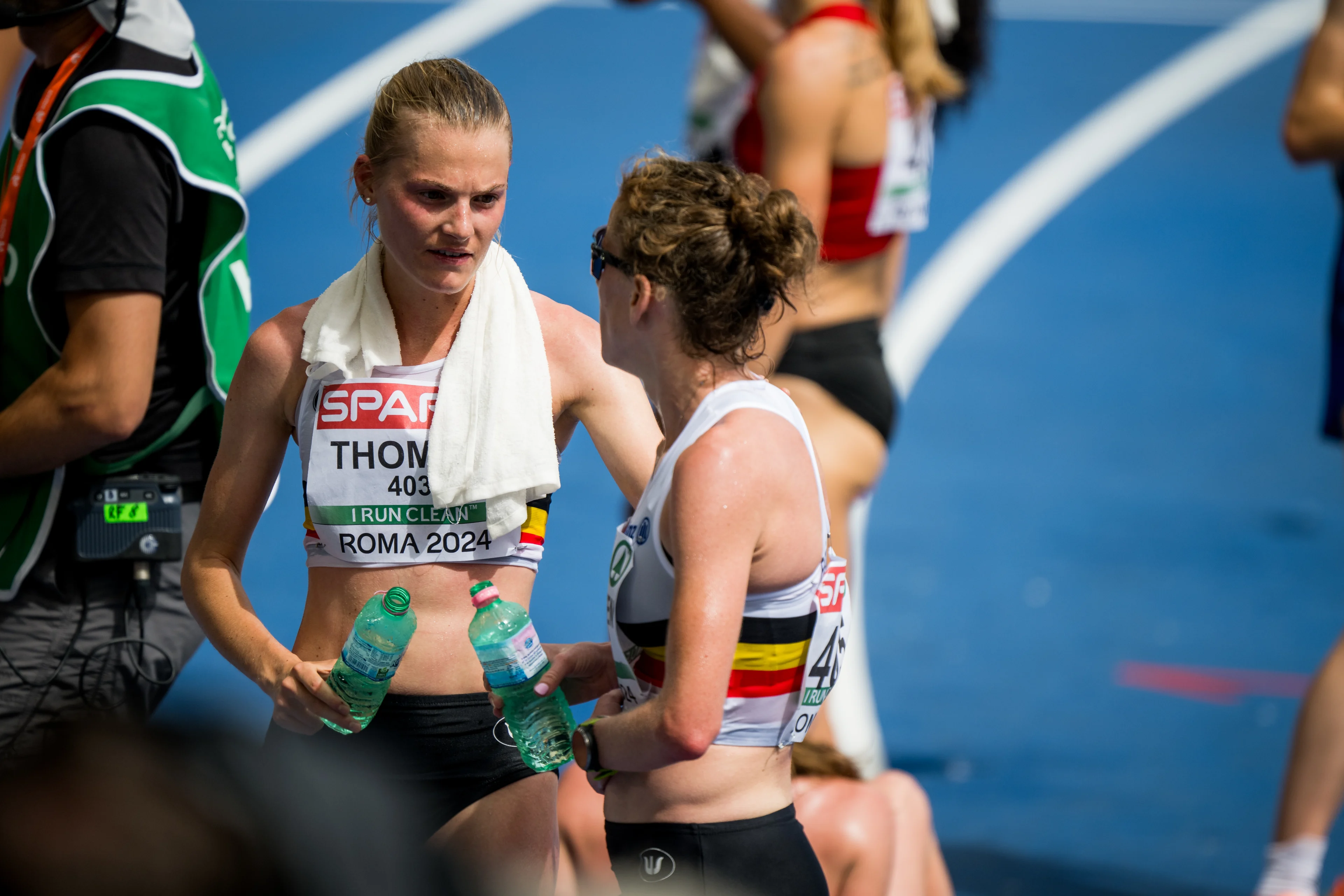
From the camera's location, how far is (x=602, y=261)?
2.59 m

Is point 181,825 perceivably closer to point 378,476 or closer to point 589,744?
point 589,744

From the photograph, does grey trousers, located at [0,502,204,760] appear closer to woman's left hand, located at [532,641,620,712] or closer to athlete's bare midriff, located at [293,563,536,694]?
athlete's bare midriff, located at [293,563,536,694]

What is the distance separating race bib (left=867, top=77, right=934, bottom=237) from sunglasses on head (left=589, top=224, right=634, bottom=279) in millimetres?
2101

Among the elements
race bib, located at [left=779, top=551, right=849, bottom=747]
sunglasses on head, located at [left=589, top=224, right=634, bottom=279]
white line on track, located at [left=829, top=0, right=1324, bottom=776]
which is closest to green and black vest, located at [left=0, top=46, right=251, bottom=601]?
sunglasses on head, located at [left=589, top=224, right=634, bottom=279]

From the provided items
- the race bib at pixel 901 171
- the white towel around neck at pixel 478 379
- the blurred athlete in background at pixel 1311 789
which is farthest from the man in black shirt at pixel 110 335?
the blurred athlete in background at pixel 1311 789

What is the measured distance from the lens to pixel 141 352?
10.6 feet

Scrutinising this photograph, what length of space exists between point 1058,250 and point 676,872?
867 cm

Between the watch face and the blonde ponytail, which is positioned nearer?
the watch face

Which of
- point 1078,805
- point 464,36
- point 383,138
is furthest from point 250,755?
point 464,36

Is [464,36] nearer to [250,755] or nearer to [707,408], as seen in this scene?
[707,408]

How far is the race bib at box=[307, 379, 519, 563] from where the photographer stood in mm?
2787

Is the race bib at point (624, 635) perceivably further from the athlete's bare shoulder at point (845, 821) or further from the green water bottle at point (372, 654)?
the athlete's bare shoulder at point (845, 821)

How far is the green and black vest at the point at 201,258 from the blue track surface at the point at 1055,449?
0.69m

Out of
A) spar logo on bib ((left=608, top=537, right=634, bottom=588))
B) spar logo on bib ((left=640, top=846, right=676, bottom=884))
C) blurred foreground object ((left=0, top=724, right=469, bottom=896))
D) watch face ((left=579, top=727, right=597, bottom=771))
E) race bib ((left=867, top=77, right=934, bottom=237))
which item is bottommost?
spar logo on bib ((left=640, top=846, right=676, bottom=884))
